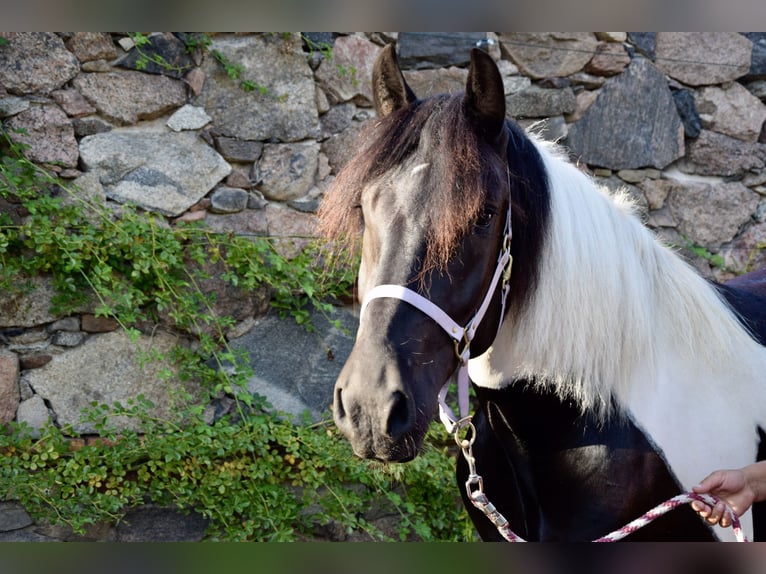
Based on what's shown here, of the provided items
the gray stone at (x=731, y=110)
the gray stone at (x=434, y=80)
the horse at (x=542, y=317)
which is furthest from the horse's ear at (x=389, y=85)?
the gray stone at (x=731, y=110)

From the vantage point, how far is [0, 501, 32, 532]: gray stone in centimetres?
313

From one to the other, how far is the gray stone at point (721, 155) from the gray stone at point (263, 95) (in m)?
2.06

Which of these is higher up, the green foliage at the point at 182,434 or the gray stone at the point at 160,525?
the green foliage at the point at 182,434

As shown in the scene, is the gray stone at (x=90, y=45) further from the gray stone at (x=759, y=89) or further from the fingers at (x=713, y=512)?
the gray stone at (x=759, y=89)

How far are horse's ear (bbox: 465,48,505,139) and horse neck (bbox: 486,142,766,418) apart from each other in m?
0.20

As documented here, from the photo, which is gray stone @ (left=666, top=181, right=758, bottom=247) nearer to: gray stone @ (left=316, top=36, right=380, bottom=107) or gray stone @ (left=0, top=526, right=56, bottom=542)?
gray stone @ (left=316, top=36, right=380, bottom=107)

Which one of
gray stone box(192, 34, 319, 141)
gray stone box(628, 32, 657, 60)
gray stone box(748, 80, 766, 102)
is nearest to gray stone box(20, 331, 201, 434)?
gray stone box(192, 34, 319, 141)

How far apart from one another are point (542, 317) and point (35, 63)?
2652mm

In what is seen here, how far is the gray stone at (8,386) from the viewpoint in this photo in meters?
3.19

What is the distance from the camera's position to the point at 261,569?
5.02 feet

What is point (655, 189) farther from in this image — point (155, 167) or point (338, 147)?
point (155, 167)

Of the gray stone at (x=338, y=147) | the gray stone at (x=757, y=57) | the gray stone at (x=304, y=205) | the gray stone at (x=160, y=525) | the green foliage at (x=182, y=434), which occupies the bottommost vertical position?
the gray stone at (x=160, y=525)
